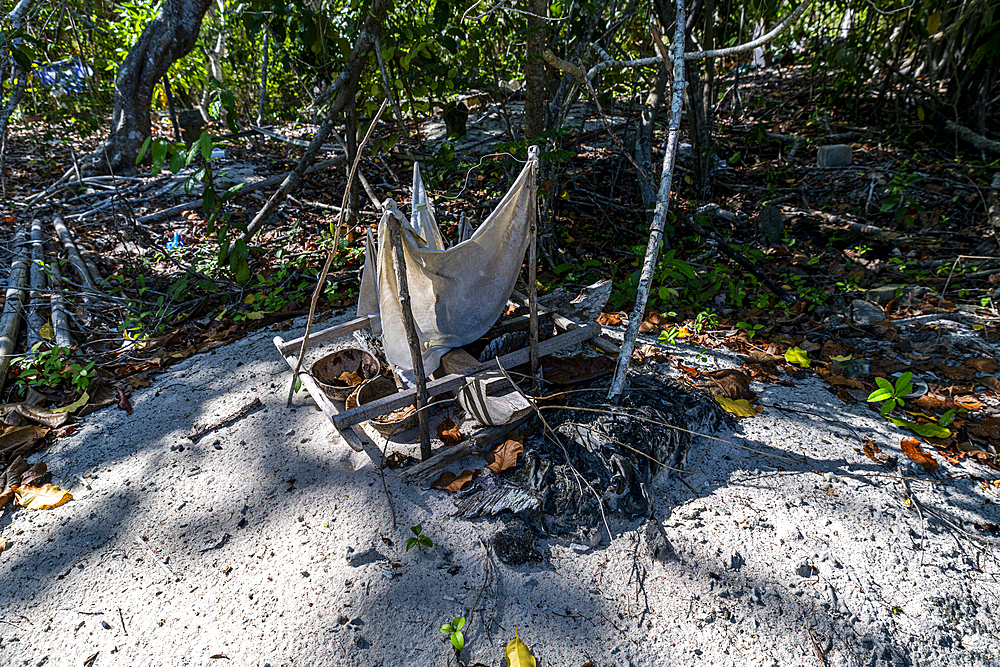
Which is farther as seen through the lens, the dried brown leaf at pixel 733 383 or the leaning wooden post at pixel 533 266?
the dried brown leaf at pixel 733 383

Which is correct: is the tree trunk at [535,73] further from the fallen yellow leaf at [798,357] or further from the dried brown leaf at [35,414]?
the dried brown leaf at [35,414]

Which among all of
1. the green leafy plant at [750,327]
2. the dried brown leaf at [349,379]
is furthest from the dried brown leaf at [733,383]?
the dried brown leaf at [349,379]

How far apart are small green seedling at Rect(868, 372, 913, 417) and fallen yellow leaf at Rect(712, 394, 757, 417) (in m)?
0.48

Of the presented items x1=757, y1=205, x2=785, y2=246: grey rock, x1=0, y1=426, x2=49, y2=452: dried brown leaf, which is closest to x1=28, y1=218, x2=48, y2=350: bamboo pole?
x1=0, y1=426, x2=49, y2=452: dried brown leaf

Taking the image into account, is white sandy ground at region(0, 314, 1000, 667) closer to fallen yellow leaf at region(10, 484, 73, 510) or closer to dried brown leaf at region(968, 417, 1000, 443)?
fallen yellow leaf at region(10, 484, 73, 510)

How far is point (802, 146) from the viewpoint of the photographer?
5.57 meters

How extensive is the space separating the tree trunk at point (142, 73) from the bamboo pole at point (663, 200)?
493cm

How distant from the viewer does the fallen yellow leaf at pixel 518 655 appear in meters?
1.58

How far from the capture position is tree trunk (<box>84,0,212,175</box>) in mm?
5027

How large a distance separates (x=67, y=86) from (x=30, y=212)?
2192mm

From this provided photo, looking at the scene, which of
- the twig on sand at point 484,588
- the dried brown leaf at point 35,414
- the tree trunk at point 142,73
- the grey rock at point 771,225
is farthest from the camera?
the tree trunk at point 142,73

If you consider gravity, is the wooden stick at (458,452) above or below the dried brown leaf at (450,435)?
above

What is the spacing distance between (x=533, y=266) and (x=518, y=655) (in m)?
1.48

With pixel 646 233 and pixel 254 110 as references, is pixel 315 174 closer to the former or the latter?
pixel 254 110
